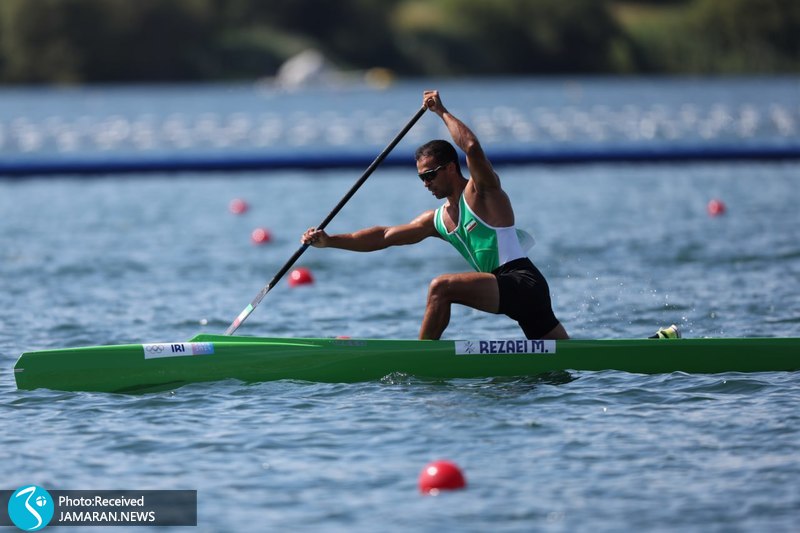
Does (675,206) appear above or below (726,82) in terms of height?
below

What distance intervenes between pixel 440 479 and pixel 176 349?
285cm

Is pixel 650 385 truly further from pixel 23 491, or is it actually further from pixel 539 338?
pixel 23 491

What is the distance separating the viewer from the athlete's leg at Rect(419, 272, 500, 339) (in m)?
8.82

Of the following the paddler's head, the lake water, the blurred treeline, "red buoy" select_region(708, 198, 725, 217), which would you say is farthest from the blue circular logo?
the blurred treeline

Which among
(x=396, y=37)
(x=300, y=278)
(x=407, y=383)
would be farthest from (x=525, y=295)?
(x=396, y=37)

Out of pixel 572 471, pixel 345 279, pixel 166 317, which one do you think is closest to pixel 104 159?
pixel 345 279

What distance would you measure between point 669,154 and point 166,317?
15.3 meters

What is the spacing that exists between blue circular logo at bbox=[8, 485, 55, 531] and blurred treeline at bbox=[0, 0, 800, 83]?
188 feet

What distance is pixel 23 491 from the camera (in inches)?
276

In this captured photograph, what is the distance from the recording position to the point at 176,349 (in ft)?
29.8

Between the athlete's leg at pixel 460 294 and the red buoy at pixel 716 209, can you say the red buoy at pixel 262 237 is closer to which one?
the red buoy at pixel 716 209

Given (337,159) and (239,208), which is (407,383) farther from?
(337,159)

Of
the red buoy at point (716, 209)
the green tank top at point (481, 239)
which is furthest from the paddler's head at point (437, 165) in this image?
the red buoy at point (716, 209)

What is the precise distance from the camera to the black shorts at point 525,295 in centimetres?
893
